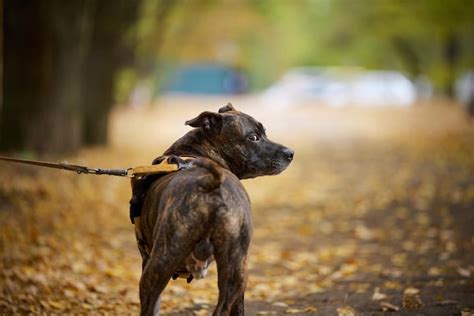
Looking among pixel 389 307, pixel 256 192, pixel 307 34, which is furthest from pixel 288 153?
pixel 307 34

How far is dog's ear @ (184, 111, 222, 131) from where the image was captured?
5250 millimetres

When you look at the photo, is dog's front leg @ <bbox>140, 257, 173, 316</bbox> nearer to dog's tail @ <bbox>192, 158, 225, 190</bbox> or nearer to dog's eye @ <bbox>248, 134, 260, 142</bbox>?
dog's tail @ <bbox>192, 158, 225, 190</bbox>

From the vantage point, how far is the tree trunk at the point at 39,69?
50.5 feet

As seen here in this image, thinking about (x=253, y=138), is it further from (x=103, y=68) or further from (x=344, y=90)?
(x=344, y=90)

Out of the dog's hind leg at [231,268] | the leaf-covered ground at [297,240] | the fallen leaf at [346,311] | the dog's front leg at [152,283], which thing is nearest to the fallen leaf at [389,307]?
the leaf-covered ground at [297,240]

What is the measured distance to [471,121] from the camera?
28.9 m

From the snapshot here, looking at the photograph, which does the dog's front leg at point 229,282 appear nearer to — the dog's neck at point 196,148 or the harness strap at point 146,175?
the harness strap at point 146,175

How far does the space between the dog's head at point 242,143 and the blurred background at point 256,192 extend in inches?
78.5

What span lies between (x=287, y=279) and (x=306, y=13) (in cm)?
5376

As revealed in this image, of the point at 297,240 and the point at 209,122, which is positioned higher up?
the point at 297,240

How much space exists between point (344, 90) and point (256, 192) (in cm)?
4535

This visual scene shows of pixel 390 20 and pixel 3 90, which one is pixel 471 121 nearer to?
pixel 390 20

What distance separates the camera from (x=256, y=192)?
15461 mm

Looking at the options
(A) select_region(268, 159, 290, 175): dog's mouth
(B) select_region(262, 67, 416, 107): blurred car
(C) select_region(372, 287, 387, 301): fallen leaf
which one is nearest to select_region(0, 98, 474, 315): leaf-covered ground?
(C) select_region(372, 287, 387, 301): fallen leaf
